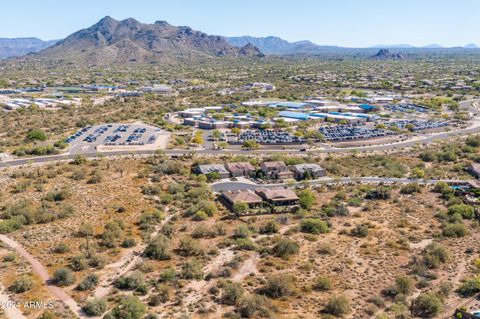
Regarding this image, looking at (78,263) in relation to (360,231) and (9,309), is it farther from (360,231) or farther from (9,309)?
(360,231)

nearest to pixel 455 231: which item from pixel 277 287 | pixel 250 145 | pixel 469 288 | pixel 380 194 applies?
pixel 469 288

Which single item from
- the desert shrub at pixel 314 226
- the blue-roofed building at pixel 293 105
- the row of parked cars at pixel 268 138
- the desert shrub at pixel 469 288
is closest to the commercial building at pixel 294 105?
the blue-roofed building at pixel 293 105

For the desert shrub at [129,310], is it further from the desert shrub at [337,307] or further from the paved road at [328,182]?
the paved road at [328,182]

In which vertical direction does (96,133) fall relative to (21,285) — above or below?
above

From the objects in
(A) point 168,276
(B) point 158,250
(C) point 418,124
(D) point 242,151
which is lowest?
(A) point 168,276

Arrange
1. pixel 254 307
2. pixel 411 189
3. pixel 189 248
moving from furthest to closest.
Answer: pixel 411 189 → pixel 189 248 → pixel 254 307

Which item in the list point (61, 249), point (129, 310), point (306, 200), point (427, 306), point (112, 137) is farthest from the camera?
point (112, 137)

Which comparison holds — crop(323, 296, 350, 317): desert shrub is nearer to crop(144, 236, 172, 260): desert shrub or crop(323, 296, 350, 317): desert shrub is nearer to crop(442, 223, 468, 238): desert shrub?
crop(144, 236, 172, 260): desert shrub
